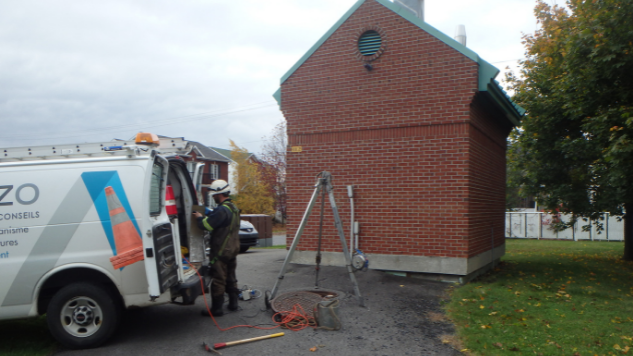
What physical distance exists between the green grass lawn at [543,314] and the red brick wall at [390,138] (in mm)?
1099

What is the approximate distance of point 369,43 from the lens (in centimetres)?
927

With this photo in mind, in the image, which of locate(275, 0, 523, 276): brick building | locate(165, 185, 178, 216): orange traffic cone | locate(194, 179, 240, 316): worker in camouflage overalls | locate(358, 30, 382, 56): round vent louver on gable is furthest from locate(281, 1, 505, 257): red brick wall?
locate(165, 185, 178, 216): orange traffic cone

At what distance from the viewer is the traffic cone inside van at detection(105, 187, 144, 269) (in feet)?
17.0

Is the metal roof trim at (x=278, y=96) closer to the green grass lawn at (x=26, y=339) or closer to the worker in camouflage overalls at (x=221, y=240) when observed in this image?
the worker in camouflage overalls at (x=221, y=240)

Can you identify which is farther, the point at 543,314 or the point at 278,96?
the point at 278,96

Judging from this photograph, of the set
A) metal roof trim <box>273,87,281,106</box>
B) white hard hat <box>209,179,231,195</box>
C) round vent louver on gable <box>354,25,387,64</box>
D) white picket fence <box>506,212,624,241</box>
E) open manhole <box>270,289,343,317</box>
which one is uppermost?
round vent louver on gable <box>354,25,387,64</box>

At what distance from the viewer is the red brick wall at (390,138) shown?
849cm

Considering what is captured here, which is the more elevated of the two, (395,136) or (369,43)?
(369,43)

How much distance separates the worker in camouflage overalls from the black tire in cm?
140

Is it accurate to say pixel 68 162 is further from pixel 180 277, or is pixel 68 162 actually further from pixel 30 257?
pixel 180 277

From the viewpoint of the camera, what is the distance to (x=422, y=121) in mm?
8719

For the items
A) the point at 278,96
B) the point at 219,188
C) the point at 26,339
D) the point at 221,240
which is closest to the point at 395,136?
the point at 278,96

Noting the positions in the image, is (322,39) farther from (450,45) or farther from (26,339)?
(26,339)

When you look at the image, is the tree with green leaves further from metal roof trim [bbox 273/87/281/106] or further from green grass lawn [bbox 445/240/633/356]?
metal roof trim [bbox 273/87/281/106]
